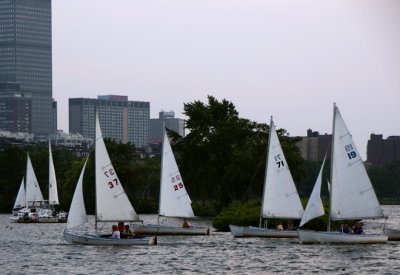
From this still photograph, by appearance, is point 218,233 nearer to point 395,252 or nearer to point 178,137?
point 395,252

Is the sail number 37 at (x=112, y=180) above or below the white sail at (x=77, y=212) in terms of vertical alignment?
above

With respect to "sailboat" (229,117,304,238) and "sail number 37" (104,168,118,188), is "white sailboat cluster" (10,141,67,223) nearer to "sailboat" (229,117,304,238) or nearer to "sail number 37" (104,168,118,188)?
"sailboat" (229,117,304,238)

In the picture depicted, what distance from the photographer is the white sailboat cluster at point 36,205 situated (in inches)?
5182

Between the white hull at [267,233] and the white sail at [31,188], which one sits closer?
the white hull at [267,233]

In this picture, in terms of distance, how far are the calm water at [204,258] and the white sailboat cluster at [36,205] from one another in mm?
51866

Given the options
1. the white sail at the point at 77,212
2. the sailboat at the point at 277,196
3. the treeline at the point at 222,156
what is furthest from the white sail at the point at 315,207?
the treeline at the point at 222,156

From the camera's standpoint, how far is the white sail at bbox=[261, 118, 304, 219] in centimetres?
7988

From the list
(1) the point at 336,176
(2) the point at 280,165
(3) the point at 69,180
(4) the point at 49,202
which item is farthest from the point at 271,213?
(3) the point at 69,180

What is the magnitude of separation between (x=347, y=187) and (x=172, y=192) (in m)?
20.0

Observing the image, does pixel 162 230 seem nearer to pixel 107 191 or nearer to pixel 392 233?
pixel 107 191

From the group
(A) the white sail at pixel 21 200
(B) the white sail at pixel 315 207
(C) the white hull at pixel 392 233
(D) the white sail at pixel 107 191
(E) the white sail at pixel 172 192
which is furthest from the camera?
(A) the white sail at pixel 21 200

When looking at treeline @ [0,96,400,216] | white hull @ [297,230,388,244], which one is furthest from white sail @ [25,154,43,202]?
white hull @ [297,230,388,244]

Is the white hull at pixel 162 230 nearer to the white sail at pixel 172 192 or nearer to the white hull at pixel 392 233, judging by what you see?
the white sail at pixel 172 192

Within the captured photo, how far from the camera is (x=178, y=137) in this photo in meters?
134
